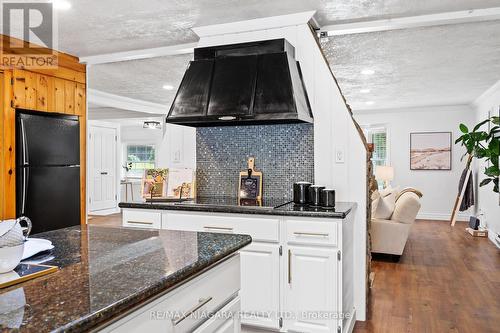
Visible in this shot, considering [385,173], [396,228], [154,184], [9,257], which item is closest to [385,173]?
[385,173]

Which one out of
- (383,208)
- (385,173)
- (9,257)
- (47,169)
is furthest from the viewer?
(385,173)

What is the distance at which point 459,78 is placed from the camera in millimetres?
5480

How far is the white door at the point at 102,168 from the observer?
8727 millimetres

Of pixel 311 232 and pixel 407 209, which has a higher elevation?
pixel 311 232

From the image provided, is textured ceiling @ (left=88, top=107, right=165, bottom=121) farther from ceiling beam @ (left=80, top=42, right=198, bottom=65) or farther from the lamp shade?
the lamp shade

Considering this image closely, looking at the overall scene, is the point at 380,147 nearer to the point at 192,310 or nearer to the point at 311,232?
the point at 311,232

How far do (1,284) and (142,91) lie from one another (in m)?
5.99

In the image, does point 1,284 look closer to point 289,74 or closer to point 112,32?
point 289,74

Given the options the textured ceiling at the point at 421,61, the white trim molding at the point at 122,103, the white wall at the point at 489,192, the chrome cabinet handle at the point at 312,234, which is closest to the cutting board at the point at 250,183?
the chrome cabinet handle at the point at 312,234

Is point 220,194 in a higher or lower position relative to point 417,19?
lower

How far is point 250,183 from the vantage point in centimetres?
328

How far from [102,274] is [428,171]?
8460 millimetres

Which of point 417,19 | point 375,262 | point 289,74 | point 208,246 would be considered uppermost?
point 417,19

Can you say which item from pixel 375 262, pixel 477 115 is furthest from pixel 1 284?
pixel 477 115
